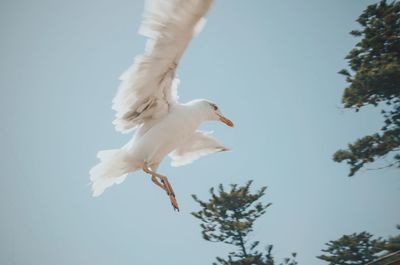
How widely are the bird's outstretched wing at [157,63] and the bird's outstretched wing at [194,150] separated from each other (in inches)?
70.3

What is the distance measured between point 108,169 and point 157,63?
2.28 metres

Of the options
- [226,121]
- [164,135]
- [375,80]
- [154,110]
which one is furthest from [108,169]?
[375,80]

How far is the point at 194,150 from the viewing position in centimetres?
771

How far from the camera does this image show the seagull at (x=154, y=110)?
4.47 metres

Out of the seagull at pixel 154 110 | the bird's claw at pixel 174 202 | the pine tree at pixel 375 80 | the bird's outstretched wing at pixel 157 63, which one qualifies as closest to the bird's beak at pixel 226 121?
the seagull at pixel 154 110

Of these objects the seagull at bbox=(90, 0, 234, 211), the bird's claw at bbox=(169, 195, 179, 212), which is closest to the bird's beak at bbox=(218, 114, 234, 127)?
the seagull at bbox=(90, 0, 234, 211)

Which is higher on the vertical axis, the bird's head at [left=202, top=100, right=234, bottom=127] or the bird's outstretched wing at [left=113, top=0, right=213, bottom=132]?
the bird's head at [left=202, top=100, right=234, bottom=127]

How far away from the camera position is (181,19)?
4.24 m

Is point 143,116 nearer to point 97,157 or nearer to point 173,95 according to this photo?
point 173,95

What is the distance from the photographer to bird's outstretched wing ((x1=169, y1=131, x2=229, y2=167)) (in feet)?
25.1

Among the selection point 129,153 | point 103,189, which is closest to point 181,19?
point 129,153

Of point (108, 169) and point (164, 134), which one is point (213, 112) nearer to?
point (164, 134)

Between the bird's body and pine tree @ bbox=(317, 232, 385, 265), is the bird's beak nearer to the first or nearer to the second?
the bird's body

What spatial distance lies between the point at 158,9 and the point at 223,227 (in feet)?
42.3
